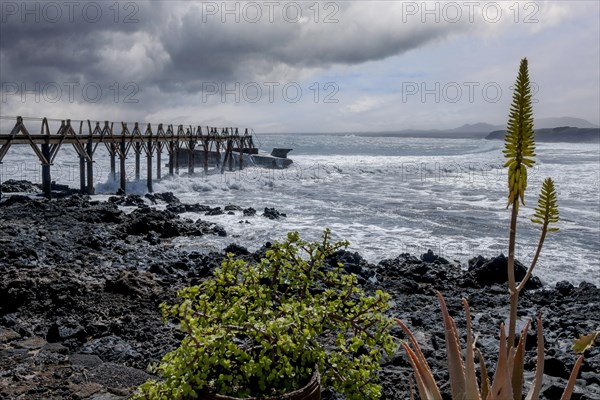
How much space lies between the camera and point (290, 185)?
3325 cm

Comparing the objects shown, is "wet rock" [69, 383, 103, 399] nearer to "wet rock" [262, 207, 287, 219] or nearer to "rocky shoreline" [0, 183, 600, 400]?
"rocky shoreline" [0, 183, 600, 400]

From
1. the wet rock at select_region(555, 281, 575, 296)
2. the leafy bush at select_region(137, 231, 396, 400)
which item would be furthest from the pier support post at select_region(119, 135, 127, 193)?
the leafy bush at select_region(137, 231, 396, 400)

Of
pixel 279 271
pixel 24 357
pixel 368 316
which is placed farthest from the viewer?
pixel 24 357

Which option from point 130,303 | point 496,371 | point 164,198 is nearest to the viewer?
point 496,371

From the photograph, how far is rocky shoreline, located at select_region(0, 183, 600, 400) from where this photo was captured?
17.1 feet

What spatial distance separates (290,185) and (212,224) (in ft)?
53.1

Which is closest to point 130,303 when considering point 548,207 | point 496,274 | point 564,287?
point 496,274

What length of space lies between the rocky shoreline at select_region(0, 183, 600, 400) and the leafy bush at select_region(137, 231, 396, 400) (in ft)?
6.79

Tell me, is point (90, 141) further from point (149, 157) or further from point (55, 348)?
point (55, 348)

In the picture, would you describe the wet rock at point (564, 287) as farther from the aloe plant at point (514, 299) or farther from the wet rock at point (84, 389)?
the aloe plant at point (514, 299)

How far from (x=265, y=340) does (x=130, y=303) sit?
5611mm

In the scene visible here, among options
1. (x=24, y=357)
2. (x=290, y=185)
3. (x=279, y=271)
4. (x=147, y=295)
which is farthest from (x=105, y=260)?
(x=290, y=185)

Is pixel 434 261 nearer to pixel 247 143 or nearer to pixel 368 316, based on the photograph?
pixel 368 316

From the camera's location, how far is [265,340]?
8.55 feet
